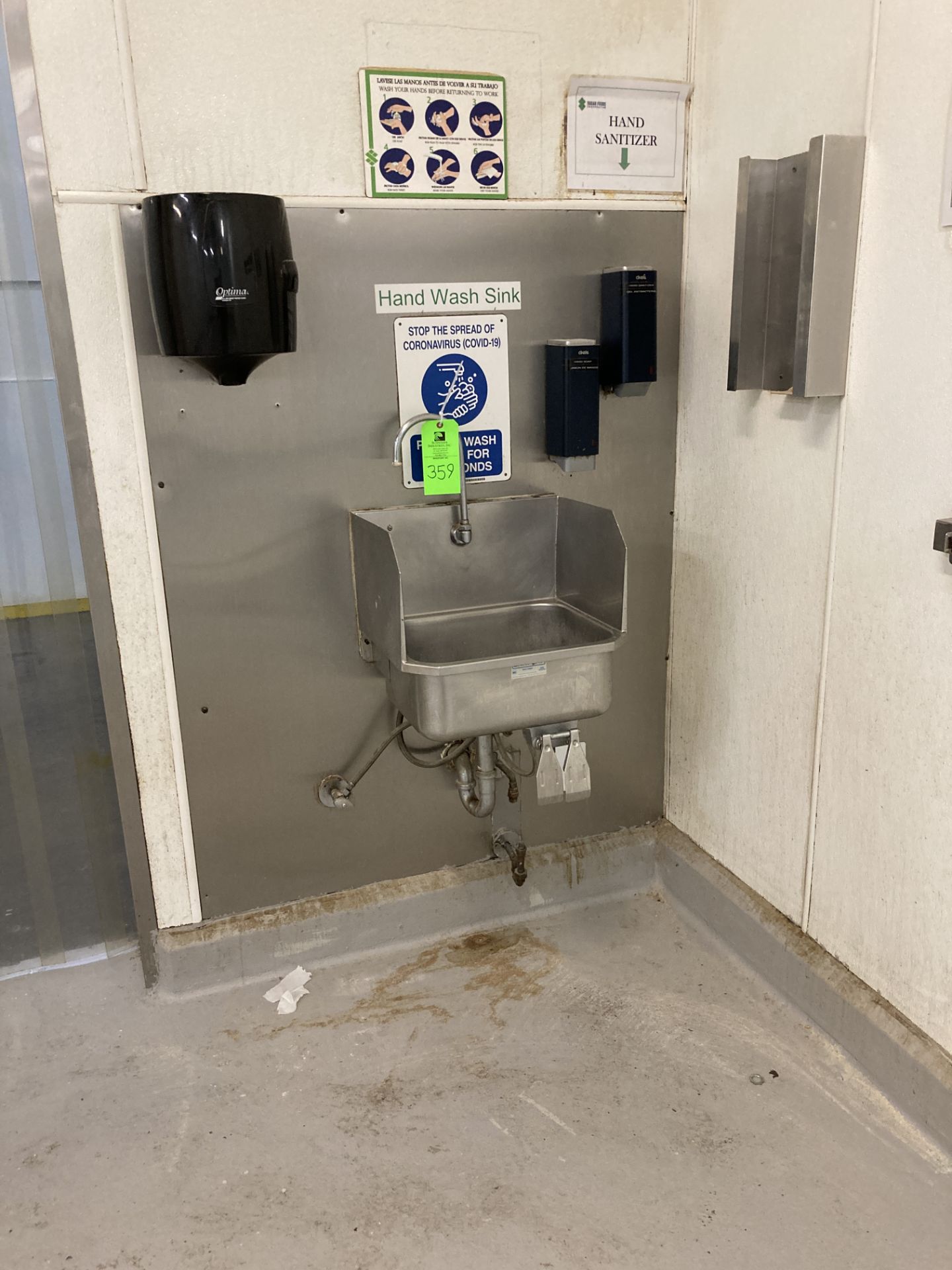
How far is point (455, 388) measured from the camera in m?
1.92

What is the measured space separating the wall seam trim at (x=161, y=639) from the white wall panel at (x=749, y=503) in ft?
3.68

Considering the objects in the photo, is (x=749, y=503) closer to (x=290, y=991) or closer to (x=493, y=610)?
(x=493, y=610)

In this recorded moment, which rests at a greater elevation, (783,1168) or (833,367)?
(833,367)

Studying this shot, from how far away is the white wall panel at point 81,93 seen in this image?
1555mm

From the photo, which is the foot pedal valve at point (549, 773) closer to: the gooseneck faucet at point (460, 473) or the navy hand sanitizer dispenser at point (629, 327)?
the gooseneck faucet at point (460, 473)

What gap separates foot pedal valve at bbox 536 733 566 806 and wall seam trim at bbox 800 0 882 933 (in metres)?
0.49

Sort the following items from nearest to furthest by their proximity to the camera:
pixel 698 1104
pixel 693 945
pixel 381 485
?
pixel 698 1104 → pixel 381 485 → pixel 693 945

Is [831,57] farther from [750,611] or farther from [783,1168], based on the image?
[783,1168]

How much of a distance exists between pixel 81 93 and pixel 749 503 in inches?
55.2

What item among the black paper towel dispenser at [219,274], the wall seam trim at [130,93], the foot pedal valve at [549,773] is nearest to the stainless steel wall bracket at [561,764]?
the foot pedal valve at [549,773]

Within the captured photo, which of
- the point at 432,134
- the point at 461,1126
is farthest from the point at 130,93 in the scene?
the point at 461,1126

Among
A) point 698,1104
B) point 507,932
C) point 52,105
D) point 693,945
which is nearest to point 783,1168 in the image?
point 698,1104

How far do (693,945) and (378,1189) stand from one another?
35.3 inches

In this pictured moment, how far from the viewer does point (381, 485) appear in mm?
1934
